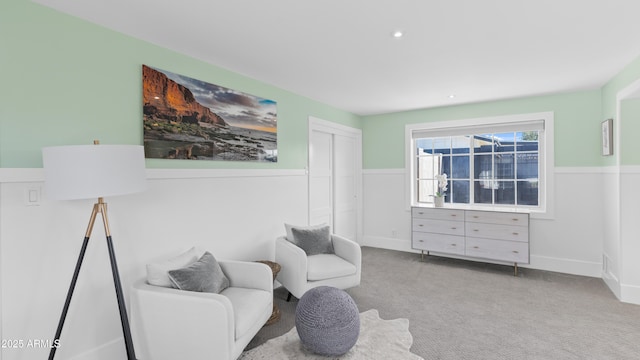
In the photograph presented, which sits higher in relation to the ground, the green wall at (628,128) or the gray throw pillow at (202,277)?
the green wall at (628,128)

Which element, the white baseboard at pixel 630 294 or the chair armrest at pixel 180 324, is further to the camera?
the white baseboard at pixel 630 294

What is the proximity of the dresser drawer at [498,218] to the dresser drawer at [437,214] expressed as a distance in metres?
0.13

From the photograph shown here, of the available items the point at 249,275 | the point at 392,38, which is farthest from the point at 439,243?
the point at 392,38

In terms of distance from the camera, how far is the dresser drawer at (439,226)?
4.63 meters

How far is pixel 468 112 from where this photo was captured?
194 inches

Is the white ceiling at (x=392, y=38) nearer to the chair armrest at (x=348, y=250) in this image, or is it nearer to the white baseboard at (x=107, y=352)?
the chair armrest at (x=348, y=250)

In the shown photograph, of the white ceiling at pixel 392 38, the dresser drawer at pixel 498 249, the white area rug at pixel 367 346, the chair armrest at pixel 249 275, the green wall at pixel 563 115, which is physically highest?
the white ceiling at pixel 392 38

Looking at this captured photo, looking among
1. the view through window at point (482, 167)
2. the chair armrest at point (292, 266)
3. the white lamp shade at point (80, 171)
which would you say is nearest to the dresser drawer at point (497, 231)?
the view through window at point (482, 167)

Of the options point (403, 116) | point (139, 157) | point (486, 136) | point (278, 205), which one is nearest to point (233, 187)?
point (278, 205)

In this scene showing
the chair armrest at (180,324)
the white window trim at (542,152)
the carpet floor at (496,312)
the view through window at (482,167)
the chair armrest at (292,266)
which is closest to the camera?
the chair armrest at (180,324)

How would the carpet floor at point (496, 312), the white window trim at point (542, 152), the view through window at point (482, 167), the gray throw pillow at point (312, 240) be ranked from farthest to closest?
the view through window at point (482, 167) → the white window trim at point (542, 152) → the gray throw pillow at point (312, 240) → the carpet floor at point (496, 312)

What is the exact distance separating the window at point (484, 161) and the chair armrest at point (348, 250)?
2.28 m

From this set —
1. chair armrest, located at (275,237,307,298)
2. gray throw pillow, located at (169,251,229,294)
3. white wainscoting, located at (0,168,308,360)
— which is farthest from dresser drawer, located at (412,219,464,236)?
Answer: gray throw pillow, located at (169,251,229,294)

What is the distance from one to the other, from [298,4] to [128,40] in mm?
1386
